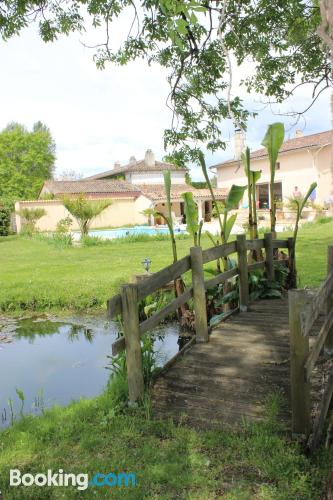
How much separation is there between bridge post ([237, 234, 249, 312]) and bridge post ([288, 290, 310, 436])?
9.59 ft

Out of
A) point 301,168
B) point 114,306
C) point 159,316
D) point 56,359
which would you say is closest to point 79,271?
point 56,359

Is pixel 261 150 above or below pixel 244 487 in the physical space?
above

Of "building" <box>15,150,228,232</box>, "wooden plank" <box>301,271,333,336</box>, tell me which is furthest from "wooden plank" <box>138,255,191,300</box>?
"building" <box>15,150,228,232</box>

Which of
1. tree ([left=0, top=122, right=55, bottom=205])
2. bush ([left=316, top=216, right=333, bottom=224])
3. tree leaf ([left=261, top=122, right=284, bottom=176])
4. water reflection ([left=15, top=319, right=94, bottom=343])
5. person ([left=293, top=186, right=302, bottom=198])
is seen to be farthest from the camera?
tree ([left=0, top=122, right=55, bottom=205])

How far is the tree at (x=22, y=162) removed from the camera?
185 feet

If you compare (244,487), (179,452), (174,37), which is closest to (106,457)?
(179,452)

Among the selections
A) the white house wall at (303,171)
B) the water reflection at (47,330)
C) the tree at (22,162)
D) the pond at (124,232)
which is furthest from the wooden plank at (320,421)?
the tree at (22,162)

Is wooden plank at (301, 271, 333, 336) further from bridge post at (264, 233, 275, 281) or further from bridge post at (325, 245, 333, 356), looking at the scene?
bridge post at (264, 233, 275, 281)

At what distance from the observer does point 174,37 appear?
275 cm

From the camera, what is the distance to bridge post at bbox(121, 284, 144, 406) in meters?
3.86

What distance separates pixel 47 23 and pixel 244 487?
26.1 ft

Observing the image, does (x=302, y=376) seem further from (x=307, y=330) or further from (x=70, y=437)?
(x=70, y=437)

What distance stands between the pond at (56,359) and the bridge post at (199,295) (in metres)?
1.26

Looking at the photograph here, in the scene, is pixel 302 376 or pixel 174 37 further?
pixel 302 376
